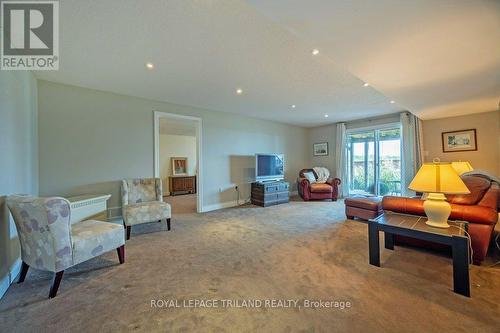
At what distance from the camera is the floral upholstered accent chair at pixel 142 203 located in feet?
10.1

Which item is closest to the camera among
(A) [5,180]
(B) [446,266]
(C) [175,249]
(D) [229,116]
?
(A) [5,180]

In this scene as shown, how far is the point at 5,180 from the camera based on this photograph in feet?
6.28

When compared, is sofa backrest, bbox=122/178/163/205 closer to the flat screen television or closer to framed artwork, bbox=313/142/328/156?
the flat screen television

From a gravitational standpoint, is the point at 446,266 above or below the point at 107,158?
below

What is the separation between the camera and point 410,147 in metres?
5.37

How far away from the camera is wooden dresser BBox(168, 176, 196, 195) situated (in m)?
7.37

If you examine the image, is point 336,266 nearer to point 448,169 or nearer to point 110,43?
point 448,169

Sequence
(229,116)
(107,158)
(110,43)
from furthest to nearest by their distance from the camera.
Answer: (229,116)
(107,158)
(110,43)

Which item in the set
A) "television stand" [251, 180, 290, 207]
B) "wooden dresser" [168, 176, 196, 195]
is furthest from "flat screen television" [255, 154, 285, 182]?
"wooden dresser" [168, 176, 196, 195]

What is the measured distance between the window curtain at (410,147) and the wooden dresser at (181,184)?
6.82 metres

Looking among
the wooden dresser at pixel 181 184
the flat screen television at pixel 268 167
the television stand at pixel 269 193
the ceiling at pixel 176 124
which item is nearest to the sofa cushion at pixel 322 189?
the television stand at pixel 269 193

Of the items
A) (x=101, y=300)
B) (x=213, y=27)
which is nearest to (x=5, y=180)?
(x=101, y=300)

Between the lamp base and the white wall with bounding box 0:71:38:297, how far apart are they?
13.1 feet

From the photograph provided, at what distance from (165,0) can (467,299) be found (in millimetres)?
3377
